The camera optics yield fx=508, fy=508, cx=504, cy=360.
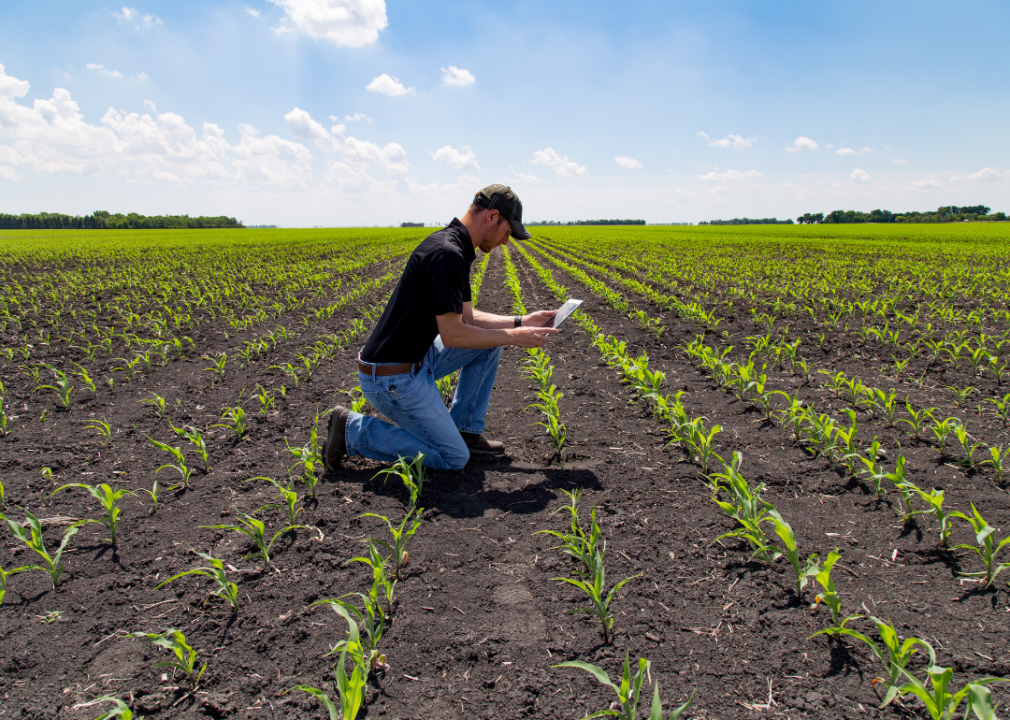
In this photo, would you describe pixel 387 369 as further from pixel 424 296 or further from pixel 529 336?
pixel 529 336

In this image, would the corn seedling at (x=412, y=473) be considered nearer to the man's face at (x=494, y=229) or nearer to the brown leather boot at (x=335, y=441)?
the brown leather boot at (x=335, y=441)

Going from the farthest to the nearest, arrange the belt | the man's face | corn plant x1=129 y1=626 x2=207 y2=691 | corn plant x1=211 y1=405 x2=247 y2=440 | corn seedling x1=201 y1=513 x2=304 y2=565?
1. corn plant x1=211 y1=405 x2=247 y2=440
2. the belt
3. the man's face
4. corn seedling x1=201 y1=513 x2=304 y2=565
5. corn plant x1=129 y1=626 x2=207 y2=691

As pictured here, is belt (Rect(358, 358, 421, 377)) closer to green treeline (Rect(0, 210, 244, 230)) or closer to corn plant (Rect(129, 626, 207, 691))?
corn plant (Rect(129, 626, 207, 691))

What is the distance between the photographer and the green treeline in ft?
287

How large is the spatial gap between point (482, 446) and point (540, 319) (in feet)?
3.65

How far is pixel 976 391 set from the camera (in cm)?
511

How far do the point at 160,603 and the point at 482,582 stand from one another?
152 centimetres

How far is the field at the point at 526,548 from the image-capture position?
1.95m

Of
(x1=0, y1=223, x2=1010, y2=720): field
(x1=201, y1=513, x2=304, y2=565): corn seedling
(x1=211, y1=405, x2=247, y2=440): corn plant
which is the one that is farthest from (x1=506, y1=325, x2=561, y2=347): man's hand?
(x1=211, y1=405, x2=247, y2=440): corn plant

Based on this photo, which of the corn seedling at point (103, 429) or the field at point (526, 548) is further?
the corn seedling at point (103, 429)

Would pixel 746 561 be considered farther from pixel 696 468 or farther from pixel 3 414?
pixel 3 414

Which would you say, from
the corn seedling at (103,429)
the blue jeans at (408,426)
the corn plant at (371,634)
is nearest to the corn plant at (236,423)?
the corn seedling at (103,429)

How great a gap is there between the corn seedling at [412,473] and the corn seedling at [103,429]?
2354mm

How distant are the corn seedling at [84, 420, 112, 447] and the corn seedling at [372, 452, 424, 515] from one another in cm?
235
